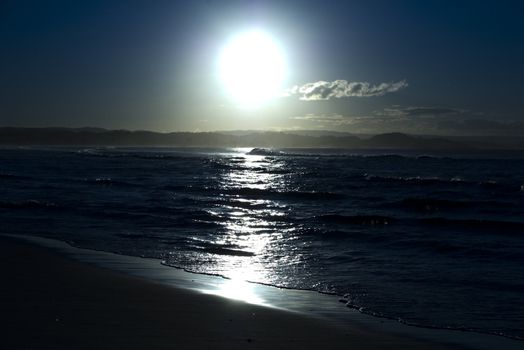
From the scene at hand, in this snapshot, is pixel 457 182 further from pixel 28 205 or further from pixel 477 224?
pixel 28 205

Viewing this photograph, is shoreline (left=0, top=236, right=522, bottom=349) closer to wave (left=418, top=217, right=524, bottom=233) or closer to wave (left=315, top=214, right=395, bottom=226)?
wave (left=315, top=214, right=395, bottom=226)

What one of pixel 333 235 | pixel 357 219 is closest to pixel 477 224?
pixel 357 219

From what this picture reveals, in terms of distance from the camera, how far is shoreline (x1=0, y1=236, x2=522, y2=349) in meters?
7.20

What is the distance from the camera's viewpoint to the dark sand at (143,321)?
694 centimetres

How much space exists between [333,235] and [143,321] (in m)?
10.9

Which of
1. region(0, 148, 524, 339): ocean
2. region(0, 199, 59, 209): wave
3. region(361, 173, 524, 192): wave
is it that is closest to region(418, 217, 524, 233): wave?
region(0, 148, 524, 339): ocean

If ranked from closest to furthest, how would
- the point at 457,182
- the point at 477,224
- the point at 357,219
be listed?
the point at 477,224, the point at 357,219, the point at 457,182

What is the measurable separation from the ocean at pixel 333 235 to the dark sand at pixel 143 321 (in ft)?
5.58

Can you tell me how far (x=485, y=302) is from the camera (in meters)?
10.1

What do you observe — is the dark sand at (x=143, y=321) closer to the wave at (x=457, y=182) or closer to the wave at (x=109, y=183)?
the wave at (x=109, y=183)

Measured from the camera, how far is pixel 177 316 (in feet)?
27.3

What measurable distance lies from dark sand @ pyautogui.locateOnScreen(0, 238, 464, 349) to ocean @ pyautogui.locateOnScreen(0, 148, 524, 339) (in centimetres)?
170

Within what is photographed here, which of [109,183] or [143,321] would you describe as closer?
[143,321]

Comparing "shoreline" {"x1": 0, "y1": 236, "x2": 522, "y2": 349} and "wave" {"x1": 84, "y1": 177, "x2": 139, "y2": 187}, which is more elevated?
"shoreline" {"x1": 0, "y1": 236, "x2": 522, "y2": 349}
